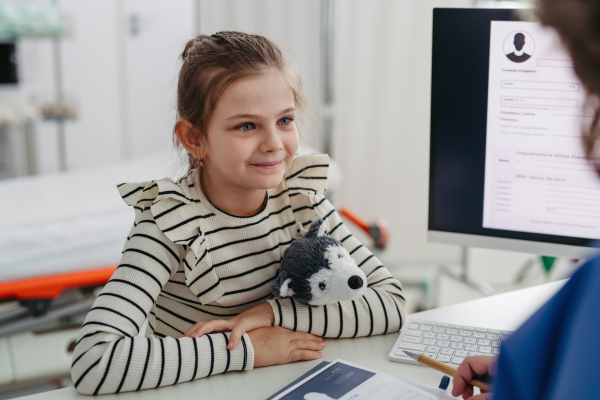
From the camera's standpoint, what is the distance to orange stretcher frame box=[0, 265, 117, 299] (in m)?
1.48

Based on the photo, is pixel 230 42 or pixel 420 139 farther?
pixel 420 139

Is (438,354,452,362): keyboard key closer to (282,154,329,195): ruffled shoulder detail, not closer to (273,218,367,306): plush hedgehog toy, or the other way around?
(273,218,367,306): plush hedgehog toy

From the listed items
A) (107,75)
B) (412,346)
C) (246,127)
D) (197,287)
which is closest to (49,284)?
(197,287)

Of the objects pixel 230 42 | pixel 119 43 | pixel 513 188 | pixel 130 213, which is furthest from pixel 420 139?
pixel 119 43

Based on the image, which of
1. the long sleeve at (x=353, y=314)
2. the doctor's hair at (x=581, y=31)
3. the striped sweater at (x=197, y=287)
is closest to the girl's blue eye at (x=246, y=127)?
the striped sweater at (x=197, y=287)

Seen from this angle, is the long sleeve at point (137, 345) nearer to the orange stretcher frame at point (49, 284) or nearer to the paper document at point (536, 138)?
the paper document at point (536, 138)

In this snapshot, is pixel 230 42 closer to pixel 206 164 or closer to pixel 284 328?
pixel 206 164

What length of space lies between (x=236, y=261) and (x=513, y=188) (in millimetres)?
444

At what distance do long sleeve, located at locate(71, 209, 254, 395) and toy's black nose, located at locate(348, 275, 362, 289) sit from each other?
16 cm

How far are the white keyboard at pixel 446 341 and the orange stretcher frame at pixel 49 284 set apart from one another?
3.15 feet

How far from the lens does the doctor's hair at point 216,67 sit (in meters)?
0.84

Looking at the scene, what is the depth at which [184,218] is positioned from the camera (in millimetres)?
857

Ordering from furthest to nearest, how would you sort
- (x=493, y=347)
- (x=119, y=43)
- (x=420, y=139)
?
(x=119, y=43) → (x=420, y=139) → (x=493, y=347)

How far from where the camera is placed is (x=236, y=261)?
2.95ft
